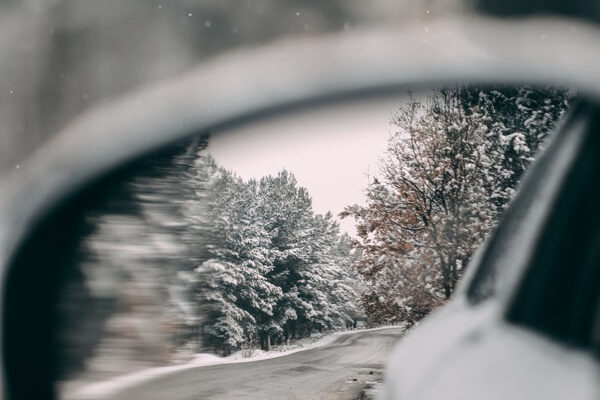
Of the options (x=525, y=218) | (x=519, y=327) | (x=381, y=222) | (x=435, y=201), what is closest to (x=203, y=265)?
(x=381, y=222)

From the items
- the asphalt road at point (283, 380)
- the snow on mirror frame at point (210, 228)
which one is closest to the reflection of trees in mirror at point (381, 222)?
the snow on mirror frame at point (210, 228)

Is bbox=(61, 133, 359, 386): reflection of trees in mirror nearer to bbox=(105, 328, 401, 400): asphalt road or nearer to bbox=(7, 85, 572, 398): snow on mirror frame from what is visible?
bbox=(7, 85, 572, 398): snow on mirror frame

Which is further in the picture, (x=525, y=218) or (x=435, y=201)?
(x=435, y=201)

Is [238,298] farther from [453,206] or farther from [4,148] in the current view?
[4,148]

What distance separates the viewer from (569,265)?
824 mm

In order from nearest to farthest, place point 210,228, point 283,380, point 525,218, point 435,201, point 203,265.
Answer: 1. point 525,218
2. point 435,201
3. point 210,228
4. point 203,265
5. point 283,380

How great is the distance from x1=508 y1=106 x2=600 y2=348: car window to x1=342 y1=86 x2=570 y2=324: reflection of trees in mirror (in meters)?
8.76

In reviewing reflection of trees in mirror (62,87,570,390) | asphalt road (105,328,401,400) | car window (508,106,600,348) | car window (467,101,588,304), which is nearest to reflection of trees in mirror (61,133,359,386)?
reflection of trees in mirror (62,87,570,390)

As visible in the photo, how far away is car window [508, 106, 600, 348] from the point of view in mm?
743

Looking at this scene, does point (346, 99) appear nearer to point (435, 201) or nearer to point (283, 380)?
→ point (435, 201)

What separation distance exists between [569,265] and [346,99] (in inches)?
20.2

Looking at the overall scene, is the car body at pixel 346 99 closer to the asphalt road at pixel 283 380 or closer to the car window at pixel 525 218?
the car window at pixel 525 218

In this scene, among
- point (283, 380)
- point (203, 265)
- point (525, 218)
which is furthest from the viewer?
point (283, 380)

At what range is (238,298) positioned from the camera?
4231 cm
